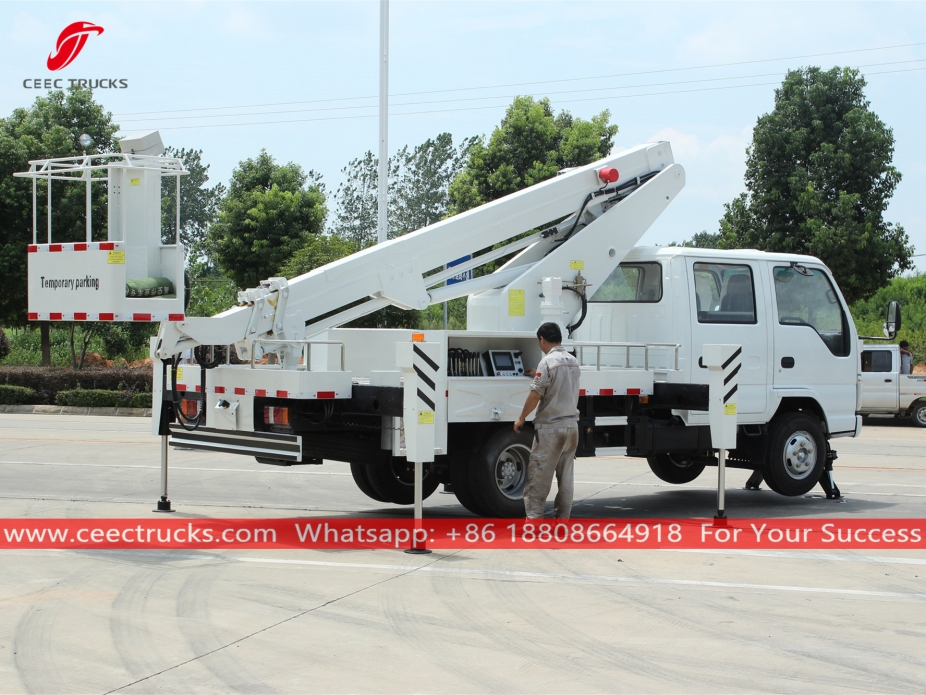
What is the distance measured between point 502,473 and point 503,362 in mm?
1046

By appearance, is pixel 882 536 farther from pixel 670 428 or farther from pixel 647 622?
pixel 647 622

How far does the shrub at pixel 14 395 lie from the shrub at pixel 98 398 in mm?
1375

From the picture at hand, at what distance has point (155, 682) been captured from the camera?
5.38m

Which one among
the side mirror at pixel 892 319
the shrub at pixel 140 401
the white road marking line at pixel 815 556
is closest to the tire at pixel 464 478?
the white road marking line at pixel 815 556

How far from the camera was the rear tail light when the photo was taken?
912 centimetres

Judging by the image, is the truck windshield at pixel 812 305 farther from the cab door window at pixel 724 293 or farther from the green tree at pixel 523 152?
the green tree at pixel 523 152

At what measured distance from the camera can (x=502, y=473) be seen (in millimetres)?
10047

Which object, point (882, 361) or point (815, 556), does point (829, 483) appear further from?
point (882, 361)

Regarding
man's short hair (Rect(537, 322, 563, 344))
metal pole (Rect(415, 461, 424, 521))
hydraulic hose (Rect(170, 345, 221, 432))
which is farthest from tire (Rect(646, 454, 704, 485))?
hydraulic hose (Rect(170, 345, 221, 432))

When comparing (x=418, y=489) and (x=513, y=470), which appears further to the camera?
(x=513, y=470)

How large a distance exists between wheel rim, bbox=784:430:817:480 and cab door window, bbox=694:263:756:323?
141cm

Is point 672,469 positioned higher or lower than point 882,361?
lower

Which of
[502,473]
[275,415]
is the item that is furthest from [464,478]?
[275,415]

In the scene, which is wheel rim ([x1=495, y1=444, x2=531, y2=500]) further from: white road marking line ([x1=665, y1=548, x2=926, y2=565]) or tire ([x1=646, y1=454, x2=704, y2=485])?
tire ([x1=646, y1=454, x2=704, y2=485])
